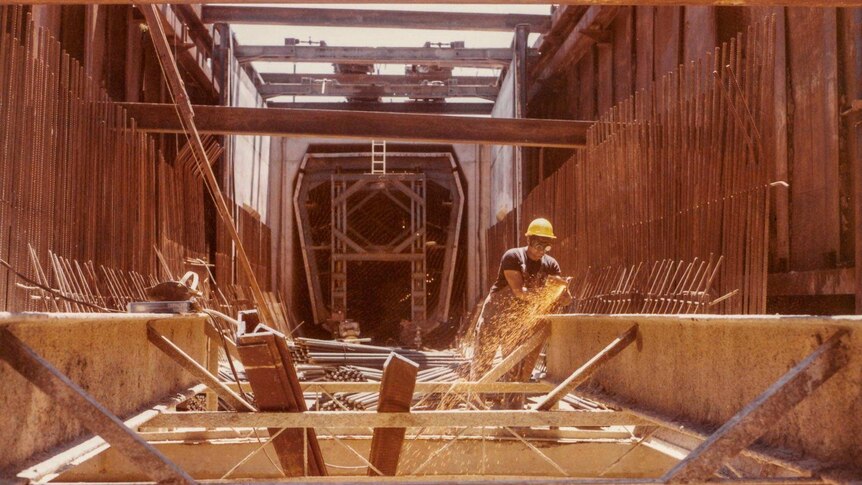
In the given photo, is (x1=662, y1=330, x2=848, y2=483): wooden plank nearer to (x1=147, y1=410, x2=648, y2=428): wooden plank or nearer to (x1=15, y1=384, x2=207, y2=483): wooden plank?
(x1=147, y1=410, x2=648, y2=428): wooden plank

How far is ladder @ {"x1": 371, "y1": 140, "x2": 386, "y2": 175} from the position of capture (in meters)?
16.7

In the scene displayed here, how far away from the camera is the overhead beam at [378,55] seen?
48.9 ft

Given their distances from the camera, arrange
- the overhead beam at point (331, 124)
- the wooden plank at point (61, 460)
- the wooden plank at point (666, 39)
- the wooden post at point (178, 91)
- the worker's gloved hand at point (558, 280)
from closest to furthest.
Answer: the wooden plank at point (61, 460) → the wooden post at point (178, 91) → the worker's gloved hand at point (558, 280) → the overhead beam at point (331, 124) → the wooden plank at point (666, 39)

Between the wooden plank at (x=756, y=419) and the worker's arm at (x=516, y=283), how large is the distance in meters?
4.76

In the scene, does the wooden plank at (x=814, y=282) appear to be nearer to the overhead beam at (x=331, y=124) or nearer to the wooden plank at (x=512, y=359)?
the wooden plank at (x=512, y=359)

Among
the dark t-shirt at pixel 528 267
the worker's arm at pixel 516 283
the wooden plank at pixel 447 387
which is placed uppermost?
the dark t-shirt at pixel 528 267

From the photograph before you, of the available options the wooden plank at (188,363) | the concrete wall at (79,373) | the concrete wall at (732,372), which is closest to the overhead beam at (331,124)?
the concrete wall at (79,373)

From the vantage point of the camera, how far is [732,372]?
3.69m

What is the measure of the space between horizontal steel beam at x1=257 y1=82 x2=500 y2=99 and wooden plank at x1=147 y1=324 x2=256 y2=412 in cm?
1196

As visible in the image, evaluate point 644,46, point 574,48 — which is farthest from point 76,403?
point 574,48

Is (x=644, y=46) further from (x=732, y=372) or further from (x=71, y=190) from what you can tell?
(x=732, y=372)

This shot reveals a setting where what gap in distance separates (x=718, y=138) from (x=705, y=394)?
249 cm

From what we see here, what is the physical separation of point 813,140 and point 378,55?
9667 mm

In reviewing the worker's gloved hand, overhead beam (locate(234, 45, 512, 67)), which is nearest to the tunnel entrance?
overhead beam (locate(234, 45, 512, 67))
